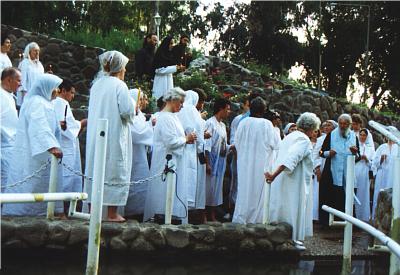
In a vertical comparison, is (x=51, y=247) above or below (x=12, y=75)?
below

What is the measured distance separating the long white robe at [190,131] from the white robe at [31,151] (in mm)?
1880

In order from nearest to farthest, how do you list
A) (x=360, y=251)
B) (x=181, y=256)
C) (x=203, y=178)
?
(x=181, y=256) < (x=360, y=251) < (x=203, y=178)

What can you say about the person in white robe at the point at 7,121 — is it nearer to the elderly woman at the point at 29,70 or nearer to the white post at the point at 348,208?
the white post at the point at 348,208

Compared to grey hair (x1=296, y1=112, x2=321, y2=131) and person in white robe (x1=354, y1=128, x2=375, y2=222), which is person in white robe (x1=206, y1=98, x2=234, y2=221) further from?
person in white robe (x1=354, y1=128, x2=375, y2=222)

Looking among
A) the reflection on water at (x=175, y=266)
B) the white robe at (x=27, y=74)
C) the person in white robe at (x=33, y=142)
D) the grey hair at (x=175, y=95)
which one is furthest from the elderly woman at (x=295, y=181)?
the white robe at (x=27, y=74)

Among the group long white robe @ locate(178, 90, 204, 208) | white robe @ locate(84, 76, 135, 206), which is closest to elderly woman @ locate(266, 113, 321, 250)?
long white robe @ locate(178, 90, 204, 208)

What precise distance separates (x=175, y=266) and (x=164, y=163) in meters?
1.78

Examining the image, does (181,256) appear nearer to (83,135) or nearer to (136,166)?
(136,166)

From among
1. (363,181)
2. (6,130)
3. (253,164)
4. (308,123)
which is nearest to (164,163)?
(253,164)

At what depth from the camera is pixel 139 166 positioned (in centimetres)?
784

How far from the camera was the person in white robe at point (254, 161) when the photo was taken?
805cm

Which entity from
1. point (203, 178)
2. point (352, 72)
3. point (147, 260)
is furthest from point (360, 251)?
point (352, 72)

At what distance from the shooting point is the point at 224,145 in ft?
29.8

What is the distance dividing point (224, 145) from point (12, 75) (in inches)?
133
